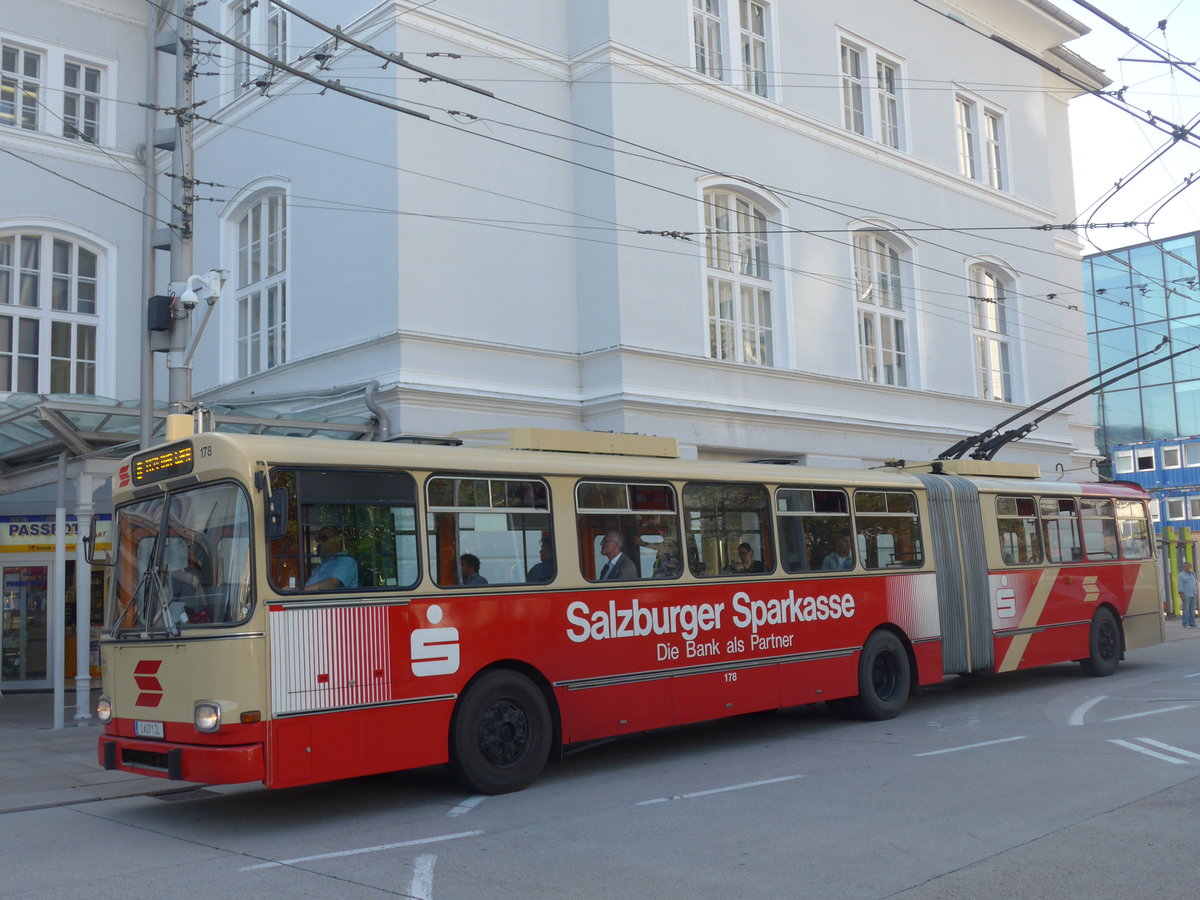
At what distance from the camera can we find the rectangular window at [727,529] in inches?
471

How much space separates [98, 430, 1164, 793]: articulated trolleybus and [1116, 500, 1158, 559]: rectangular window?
5291 millimetres

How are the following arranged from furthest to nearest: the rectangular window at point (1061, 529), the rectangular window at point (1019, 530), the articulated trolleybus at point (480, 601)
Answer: the rectangular window at point (1061, 529), the rectangular window at point (1019, 530), the articulated trolleybus at point (480, 601)

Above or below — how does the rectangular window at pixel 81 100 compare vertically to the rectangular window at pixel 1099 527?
above

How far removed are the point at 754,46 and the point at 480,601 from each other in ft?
55.5

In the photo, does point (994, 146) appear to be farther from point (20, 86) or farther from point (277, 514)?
point (277, 514)

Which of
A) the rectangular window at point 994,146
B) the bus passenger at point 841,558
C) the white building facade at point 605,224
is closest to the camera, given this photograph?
the bus passenger at point 841,558

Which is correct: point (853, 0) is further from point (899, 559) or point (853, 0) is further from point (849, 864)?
point (849, 864)

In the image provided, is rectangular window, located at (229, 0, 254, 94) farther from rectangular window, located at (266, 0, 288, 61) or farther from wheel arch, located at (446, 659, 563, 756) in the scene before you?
wheel arch, located at (446, 659, 563, 756)

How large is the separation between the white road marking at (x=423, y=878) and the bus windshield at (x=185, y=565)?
7.44ft

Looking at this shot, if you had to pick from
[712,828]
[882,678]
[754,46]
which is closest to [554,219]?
[754,46]

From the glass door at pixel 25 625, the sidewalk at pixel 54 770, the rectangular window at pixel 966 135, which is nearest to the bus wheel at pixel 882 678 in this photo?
the sidewalk at pixel 54 770

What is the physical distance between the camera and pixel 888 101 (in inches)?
1057

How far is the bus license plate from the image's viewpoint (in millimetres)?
8938

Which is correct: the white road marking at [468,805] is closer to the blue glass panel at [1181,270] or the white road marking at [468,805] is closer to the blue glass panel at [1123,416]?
the blue glass panel at [1181,270]
